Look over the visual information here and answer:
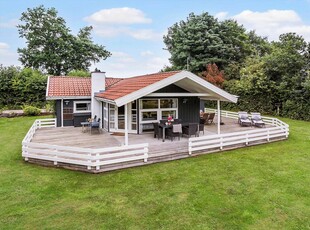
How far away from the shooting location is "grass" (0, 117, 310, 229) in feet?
15.5

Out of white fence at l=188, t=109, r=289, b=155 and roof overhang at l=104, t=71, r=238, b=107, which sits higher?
roof overhang at l=104, t=71, r=238, b=107

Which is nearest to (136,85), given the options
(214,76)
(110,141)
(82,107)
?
(110,141)

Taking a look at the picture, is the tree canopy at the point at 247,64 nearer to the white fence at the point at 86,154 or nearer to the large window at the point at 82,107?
the large window at the point at 82,107

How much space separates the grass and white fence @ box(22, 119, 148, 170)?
0.37 m

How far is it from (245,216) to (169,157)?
4067 mm

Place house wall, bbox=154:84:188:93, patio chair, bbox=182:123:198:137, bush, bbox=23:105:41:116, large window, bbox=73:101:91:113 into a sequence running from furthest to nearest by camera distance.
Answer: bush, bbox=23:105:41:116, large window, bbox=73:101:91:113, house wall, bbox=154:84:188:93, patio chair, bbox=182:123:198:137

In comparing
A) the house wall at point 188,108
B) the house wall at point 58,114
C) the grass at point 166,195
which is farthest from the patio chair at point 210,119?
the house wall at point 58,114

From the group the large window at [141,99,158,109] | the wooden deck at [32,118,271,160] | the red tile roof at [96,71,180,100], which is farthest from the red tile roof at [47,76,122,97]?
the large window at [141,99,158,109]

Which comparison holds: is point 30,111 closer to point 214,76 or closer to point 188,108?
point 188,108

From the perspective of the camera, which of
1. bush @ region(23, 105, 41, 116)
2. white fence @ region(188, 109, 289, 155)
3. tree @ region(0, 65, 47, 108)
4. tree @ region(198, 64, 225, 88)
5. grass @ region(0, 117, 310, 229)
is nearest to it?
grass @ region(0, 117, 310, 229)

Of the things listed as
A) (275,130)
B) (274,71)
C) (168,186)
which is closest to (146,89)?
(168,186)

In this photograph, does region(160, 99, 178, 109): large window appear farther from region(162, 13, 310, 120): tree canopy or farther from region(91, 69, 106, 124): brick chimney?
region(162, 13, 310, 120): tree canopy

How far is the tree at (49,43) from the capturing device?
3177cm

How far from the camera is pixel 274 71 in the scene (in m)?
19.9
